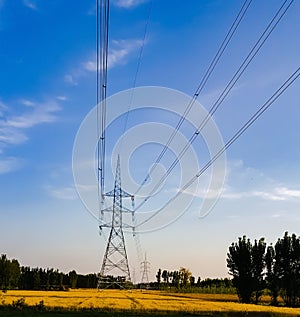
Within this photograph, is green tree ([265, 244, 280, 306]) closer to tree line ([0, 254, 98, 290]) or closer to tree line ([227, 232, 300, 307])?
tree line ([227, 232, 300, 307])

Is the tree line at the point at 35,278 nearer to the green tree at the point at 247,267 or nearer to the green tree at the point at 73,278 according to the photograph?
the green tree at the point at 73,278

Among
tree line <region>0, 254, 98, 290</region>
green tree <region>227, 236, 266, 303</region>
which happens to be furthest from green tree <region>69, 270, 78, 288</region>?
green tree <region>227, 236, 266, 303</region>

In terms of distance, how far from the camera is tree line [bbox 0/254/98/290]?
141875 millimetres

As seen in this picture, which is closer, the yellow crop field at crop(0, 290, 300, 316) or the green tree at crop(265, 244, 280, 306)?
the yellow crop field at crop(0, 290, 300, 316)

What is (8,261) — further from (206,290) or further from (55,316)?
(55,316)

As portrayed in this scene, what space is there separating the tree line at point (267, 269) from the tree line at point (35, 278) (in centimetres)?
6634

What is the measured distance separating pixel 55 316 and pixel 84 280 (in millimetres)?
173644

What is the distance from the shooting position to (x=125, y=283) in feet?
242

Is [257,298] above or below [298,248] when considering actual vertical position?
below

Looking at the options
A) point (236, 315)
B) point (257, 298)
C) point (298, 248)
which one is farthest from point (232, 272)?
point (236, 315)

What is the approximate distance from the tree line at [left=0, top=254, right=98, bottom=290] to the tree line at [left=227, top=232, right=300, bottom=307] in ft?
218

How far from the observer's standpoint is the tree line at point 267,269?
79.9 m

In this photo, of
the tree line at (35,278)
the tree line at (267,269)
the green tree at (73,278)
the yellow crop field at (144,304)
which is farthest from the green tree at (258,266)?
the green tree at (73,278)

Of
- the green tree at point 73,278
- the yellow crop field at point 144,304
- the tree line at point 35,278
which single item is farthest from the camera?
the green tree at point 73,278
